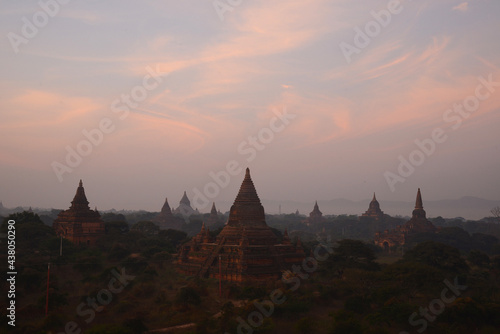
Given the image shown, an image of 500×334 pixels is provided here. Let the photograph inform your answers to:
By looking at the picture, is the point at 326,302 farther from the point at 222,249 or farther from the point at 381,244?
the point at 381,244

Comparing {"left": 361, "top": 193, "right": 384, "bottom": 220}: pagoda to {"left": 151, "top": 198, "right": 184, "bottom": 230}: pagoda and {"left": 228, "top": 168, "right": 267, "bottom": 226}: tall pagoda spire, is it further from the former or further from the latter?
{"left": 228, "top": 168, "right": 267, "bottom": 226}: tall pagoda spire

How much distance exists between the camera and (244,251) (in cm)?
4294

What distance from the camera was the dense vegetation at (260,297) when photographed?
91.2 ft

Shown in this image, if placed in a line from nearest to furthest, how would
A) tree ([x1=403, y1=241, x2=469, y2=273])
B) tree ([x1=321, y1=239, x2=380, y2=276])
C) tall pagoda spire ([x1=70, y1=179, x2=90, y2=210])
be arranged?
1. tree ([x1=321, y1=239, x2=380, y2=276])
2. tree ([x1=403, y1=241, x2=469, y2=273])
3. tall pagoda spire ([x1=70, y1=179, x2=90, y2=210])

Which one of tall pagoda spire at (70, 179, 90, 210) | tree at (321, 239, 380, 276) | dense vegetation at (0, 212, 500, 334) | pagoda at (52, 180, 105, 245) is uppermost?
tall pagoda spire at (70, 179, 90, 210)

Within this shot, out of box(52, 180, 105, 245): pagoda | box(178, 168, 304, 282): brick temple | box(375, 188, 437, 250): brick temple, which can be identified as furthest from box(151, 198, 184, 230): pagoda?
box(178, 168, 304, 282): brick temple

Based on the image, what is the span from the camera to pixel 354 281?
1454 inches

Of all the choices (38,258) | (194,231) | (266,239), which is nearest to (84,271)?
(38,258)

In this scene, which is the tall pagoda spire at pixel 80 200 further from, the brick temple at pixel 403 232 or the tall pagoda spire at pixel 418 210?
the tall pagoda spire at pixel 418 210

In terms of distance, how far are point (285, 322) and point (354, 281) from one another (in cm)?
941

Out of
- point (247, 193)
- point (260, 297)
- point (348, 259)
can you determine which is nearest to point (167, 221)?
point (247, 193)

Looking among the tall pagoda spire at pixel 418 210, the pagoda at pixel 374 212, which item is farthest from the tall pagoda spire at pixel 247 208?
the pagoda at pixel 374 212

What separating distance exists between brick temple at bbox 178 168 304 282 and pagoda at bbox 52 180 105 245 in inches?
925

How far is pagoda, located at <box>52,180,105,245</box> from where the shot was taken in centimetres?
6556
